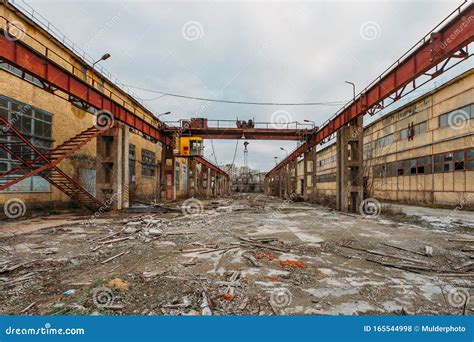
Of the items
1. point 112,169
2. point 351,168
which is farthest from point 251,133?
point 112,169

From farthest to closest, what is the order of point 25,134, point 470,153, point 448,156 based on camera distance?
point 448,156 → point 470,153 → point 25,134

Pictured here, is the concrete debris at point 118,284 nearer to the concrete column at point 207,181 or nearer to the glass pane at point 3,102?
the glass pane at point 3,102

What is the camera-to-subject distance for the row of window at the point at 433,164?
16228 millimetres

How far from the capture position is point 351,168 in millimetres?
15250

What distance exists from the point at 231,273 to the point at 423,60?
10.3 metres

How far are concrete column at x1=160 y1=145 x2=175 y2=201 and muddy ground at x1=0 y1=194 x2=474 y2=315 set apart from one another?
1377cm

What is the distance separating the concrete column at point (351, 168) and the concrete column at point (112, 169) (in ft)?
43.2

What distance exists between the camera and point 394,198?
23594 millimetres

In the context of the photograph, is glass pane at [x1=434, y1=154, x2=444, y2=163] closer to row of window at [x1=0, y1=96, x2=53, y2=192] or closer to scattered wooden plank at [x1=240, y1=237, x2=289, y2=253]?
scattered wooden plank at [x1=240, y1=237, x2=289, y2=253]

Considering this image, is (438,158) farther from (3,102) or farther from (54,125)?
(3,102)

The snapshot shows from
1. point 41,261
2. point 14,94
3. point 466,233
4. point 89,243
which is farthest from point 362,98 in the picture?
point 14,94

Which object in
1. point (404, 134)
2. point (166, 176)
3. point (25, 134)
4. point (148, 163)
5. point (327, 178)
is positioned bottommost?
point (327, 178)

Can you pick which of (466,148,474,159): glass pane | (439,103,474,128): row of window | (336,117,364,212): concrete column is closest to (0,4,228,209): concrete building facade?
(336,117,364,212): concrete column

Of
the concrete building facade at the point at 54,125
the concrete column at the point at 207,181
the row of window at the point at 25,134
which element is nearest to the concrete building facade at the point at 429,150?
the concrete building facade at the point at 54,125
